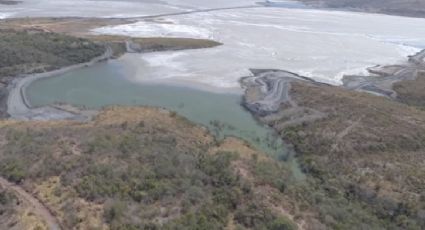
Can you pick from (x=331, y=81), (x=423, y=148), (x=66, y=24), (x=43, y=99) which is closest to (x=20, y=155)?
(x=43, y=99)

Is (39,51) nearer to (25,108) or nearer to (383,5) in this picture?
(25,108)

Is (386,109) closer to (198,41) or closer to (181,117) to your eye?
(181,117)

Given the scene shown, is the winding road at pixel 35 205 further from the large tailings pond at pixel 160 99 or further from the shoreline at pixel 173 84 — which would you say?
the large tailings pond at pixel 160 99

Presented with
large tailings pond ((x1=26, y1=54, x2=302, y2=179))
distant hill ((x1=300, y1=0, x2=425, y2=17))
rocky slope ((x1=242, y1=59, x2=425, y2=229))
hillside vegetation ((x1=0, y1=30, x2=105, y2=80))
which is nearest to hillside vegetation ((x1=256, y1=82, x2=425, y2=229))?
rocky slope ((x1=242, y1=59, x2=425, y2=229))

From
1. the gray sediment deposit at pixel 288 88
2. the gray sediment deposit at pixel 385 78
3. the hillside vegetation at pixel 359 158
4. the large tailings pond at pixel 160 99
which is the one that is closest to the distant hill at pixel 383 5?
the gray sediment deposit at pixel 288 88

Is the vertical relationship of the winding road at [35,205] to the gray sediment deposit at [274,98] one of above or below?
above
